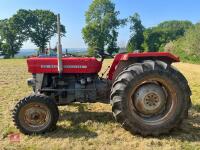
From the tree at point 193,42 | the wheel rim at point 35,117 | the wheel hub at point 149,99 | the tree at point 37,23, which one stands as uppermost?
the tree at point 37,23

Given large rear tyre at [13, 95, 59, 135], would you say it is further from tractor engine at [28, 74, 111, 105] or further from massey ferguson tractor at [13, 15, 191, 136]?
tractor engine at [28, 74, 111, 105]

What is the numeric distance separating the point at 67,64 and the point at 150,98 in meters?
1.75

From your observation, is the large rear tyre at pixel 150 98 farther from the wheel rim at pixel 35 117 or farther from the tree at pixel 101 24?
the tree at pixel 101 24

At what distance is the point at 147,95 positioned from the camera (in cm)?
630

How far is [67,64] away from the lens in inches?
268

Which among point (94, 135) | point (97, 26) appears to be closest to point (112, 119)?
point (94, 135)

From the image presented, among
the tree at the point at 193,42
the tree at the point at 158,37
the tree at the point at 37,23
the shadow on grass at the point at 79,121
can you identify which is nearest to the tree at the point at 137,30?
the tree at the point at 158,37

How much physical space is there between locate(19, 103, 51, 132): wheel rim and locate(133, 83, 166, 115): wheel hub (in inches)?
64.9

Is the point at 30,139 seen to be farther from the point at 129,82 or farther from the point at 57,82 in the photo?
the point at 129,82

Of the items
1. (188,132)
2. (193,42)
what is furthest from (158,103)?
(193,42)

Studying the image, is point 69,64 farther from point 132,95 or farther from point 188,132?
point 188,132

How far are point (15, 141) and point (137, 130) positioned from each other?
211cm

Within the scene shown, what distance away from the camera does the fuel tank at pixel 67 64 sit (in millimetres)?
6812

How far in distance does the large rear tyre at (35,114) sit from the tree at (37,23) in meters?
62.2
